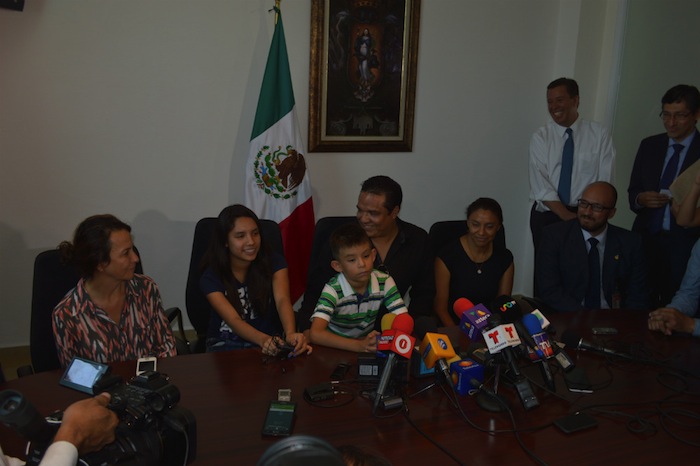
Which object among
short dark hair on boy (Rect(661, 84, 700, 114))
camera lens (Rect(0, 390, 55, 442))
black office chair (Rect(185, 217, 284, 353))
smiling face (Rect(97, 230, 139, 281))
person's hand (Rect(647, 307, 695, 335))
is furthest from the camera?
short dark hair on boy (Rect(661, 84, 700, 114))

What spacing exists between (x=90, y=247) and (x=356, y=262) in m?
0.98

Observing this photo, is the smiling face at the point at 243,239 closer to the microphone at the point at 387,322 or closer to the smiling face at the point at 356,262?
the smiling face at the point at 356,262

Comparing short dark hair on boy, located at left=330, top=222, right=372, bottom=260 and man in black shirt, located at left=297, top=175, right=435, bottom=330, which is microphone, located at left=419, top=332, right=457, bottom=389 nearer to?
short dark hair on boy, located at left=330, top=222, right=372, bottom=260

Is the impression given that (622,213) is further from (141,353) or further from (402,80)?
(141,353)

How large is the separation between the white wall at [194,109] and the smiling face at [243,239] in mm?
1494

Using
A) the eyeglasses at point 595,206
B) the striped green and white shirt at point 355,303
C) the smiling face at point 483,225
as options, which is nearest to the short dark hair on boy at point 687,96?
the eyeglasses at point 595,206

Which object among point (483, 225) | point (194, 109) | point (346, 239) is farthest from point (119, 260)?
point (194, 109)

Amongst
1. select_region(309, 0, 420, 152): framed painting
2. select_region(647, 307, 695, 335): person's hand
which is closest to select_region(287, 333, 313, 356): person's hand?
select_region(647, 307, 695, 335): person's hand

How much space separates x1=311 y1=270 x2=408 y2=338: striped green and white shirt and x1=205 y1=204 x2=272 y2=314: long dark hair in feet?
1.10

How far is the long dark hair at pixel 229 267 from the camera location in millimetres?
2590

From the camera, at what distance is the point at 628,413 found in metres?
1.86

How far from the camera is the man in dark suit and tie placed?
3066 millimetres

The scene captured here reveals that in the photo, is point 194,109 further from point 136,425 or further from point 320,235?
point 136,425

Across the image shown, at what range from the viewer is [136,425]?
4.21 ft
